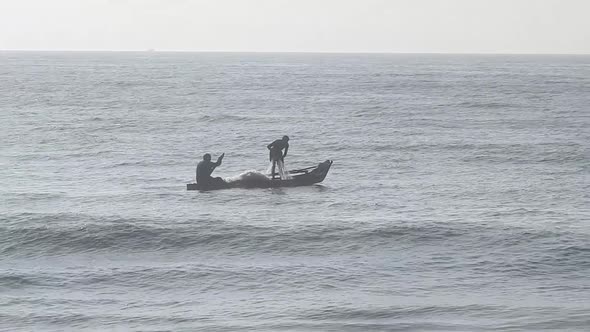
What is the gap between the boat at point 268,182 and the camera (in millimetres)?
31688

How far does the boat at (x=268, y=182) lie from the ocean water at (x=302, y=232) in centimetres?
43

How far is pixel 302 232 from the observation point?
25.8 metres

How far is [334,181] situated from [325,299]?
632 inches

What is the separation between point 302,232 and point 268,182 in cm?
667

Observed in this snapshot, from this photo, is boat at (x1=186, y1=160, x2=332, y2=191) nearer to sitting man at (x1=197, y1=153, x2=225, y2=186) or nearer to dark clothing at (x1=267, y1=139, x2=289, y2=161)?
sitting man at (x1=197, y1=153, x2=225, y2=186)

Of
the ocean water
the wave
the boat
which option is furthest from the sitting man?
the wave

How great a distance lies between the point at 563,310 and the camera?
1817 centimetres

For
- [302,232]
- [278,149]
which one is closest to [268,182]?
[278,149]

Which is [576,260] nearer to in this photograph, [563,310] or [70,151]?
[563,310]

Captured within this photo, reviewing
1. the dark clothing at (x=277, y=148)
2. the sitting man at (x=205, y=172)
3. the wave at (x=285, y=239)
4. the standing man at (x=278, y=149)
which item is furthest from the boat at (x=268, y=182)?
the wave at (x=285, y=239)

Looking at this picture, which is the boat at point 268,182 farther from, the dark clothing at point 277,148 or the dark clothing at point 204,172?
the dark clothing at point 277,148

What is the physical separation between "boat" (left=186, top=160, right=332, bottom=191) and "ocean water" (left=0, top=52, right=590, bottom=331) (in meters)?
0.43

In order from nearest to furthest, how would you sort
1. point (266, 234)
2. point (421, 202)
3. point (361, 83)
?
point (266, 234)
point (421, 202)
point (361, 83)

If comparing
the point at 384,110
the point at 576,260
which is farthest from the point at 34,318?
the point at 384,110
